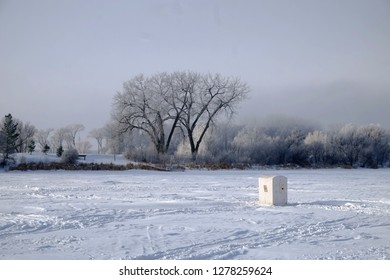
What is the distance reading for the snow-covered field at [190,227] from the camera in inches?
281

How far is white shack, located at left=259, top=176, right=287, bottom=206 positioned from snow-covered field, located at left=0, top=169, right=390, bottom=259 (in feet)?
1.39

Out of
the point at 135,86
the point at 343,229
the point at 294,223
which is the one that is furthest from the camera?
the point at 135,86

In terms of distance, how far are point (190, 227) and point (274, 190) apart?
439 centimetres

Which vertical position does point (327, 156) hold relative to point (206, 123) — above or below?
below

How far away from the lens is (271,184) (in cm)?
1292

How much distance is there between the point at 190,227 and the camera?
30.7 ft

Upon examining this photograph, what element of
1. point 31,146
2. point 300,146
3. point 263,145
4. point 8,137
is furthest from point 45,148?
point 300,146

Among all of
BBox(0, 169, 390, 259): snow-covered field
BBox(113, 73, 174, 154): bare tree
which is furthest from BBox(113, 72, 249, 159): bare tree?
BBox(0, 169, 390, 259): snow-covered field

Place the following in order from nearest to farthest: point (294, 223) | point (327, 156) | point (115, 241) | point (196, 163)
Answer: point (115, 241), point (294, 223), point (196, 163), point (327, 156)

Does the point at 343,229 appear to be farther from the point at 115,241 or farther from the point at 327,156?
the point at 327,156

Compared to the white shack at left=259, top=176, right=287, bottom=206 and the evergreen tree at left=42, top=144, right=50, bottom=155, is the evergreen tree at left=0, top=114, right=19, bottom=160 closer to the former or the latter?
the evergreen tree at left=42, top=144, right=50, bottom=155

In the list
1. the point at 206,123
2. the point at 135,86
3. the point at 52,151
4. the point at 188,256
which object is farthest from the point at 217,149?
the point at 188,256

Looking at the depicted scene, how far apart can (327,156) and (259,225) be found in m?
33.6

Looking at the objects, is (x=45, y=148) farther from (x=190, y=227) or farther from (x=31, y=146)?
(x=190, y=227)
